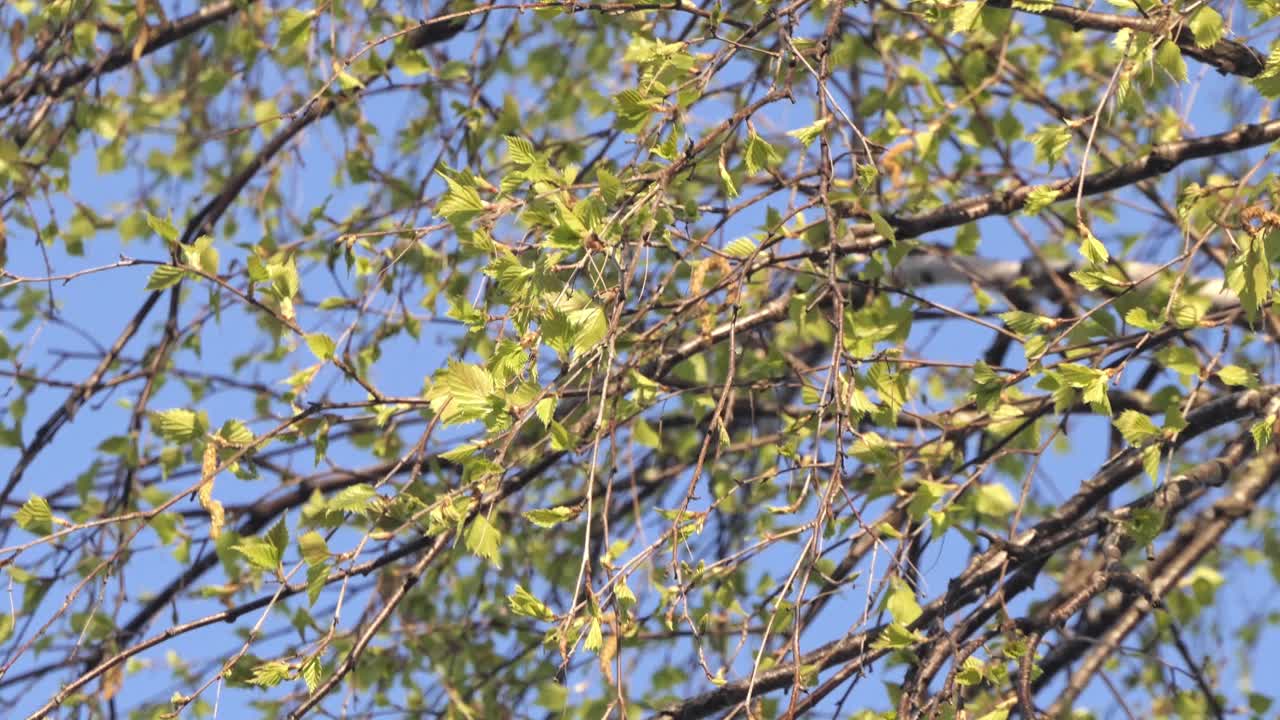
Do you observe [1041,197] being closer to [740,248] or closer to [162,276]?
[740,248]

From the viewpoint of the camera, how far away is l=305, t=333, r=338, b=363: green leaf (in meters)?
2.49

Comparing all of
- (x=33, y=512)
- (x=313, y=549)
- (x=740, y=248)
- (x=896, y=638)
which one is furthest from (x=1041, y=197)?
(x=33, y=512)

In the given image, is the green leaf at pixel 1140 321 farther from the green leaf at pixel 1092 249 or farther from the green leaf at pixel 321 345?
the green leaf at pixel 321 345

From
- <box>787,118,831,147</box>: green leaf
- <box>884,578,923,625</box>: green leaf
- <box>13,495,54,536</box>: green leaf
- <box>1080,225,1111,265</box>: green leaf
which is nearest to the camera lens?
<box>787,118,831,147</box>: green leaf

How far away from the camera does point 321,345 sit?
8.24 ft

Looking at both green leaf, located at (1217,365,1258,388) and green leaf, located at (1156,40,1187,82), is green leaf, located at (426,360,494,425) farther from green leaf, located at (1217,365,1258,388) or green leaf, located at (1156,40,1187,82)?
green leaf, located at (1217,365,1258,388)

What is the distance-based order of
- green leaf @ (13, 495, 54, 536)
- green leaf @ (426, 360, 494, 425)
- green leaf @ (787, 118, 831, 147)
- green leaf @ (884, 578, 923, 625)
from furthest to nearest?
green leaf @ (884, 578, 923, 625), green leaf @ (13, 495, 54, 536), green leaf @ (787, 118, 831, 147), green leaf @ (426, 360, 494, 425)

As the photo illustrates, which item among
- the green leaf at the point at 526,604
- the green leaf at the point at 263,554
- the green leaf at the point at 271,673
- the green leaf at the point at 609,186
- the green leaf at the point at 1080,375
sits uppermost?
the green leaf at the point at 609,186

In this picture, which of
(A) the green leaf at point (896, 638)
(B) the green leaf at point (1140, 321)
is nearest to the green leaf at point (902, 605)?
(A) the green leaf at point (896, 638)

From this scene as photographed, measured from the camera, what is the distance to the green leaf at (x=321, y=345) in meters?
2.49

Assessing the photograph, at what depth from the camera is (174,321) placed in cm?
354

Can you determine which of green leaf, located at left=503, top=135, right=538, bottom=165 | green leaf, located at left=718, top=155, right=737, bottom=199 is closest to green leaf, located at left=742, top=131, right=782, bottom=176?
green leaf, located at left=718, top=155, right=737, bottom=199

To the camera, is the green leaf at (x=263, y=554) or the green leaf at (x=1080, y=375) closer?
the green leaf at (x=263, y=554)

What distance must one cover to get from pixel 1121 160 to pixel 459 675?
194cm
